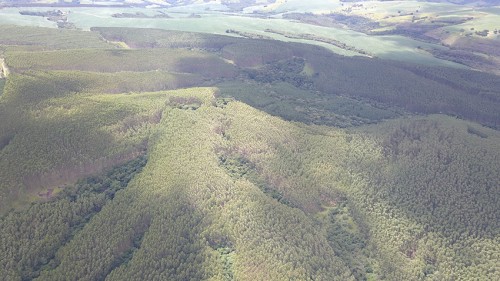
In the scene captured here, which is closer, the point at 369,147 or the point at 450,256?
the point at 450,256

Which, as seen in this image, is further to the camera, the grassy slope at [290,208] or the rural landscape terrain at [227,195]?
the grassy slope at [290,208]

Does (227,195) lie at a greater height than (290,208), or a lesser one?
greater

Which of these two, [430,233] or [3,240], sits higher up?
[3,240]

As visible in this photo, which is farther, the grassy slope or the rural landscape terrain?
the grassy slope

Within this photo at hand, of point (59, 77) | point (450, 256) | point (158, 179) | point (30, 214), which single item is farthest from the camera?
point (59, 77)

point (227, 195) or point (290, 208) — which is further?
point (290, 208)

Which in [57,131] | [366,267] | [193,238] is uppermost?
[57,131]

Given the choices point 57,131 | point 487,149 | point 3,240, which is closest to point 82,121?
point 57,131

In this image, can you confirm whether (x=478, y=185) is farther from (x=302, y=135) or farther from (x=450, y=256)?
(x=302, y=135)

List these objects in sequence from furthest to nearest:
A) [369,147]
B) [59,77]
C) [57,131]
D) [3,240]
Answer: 1. [59,77]
2. [369,147]
3. [57,131]
4. [3,240]

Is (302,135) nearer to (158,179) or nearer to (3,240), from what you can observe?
(158,179)
